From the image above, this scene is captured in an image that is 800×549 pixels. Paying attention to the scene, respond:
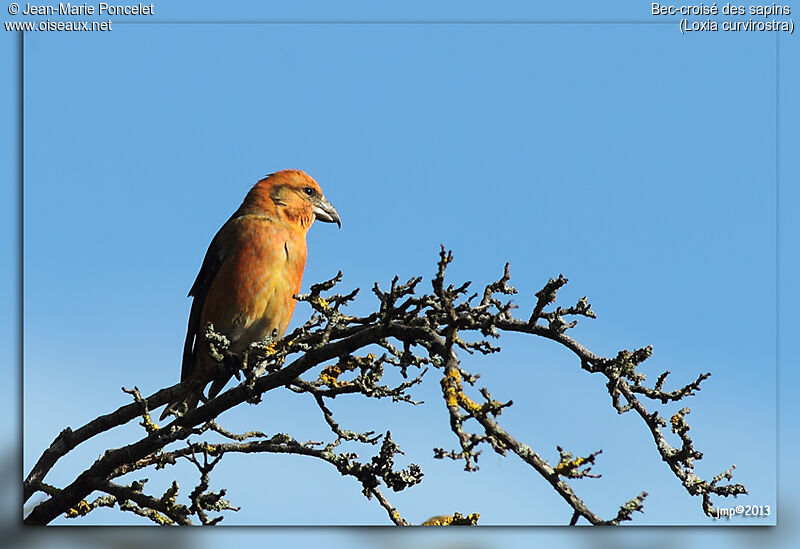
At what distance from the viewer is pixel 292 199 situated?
6852 millimetres

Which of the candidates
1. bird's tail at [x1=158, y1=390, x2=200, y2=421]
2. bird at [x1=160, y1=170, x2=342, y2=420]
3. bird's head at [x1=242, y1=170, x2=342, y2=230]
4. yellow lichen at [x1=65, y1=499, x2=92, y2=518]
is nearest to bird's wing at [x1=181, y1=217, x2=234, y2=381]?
bird at [x1=160, y1=170, x2=342, y2=420]

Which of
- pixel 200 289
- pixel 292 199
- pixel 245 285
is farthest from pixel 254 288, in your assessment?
pixel 292 199

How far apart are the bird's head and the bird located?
0.06 ft

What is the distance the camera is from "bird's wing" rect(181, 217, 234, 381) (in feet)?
21.0

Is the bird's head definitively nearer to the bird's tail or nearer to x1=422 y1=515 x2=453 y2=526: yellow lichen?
the bird's tail

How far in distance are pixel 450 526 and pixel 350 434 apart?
2.13 feet

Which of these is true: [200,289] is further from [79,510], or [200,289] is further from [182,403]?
[79,510]

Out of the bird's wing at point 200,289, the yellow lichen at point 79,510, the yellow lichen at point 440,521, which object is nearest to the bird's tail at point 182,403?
the bird's wing at point 200,289

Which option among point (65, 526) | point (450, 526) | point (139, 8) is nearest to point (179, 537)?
point (65, 526)

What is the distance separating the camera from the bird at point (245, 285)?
6.31 m

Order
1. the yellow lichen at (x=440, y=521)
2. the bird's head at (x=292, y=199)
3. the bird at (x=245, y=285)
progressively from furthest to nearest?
the bird's head at (x=292, y=199) < the bird at (x=245, y=285) < the yellow lichen at (x=440, y=521)

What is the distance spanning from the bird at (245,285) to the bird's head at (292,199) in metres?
0.02

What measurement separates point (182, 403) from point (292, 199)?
7.39 ft

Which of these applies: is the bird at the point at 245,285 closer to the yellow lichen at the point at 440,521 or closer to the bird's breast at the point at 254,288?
the bird's breast at the point at 254,288
